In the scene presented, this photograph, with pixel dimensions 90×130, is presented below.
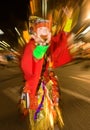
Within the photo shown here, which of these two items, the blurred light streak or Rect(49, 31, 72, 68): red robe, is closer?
Rect(49, 31, 72, 68): red robe

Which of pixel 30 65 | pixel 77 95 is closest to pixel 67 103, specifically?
pixel 77 95

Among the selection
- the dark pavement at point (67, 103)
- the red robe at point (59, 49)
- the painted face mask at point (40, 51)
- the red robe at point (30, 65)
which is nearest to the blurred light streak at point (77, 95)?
the dark pavement at point (67, 103)

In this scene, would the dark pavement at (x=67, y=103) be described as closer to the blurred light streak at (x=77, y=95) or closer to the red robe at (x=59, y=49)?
the blurred light streak at (x=77, y=95)

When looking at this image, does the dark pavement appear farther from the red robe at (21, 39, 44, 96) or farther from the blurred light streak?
the red robe at (21, 39, 44, 96)

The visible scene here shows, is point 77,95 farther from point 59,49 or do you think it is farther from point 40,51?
point 40,51

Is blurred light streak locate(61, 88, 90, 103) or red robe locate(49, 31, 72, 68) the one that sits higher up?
red robe locate(49, 31, 72, 68)

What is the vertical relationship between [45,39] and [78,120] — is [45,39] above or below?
above

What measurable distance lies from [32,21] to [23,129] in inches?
94.6

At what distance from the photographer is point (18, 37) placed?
336 cm

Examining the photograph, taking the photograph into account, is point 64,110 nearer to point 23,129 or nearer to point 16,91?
point 23,129

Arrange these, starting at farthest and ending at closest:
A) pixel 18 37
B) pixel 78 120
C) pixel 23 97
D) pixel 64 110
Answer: pixel 64 110 < pixel 78 120 < pixel 23 97 < pixel 18 37

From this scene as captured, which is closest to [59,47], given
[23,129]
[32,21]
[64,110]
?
[32,21]

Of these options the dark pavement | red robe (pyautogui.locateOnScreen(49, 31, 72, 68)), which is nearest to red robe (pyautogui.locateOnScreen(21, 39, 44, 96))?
red robe (pyautogui.locateOnScreen(49, 31, 72, 68))

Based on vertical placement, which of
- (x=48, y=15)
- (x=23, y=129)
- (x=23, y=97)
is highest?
(x=48, y=15)
